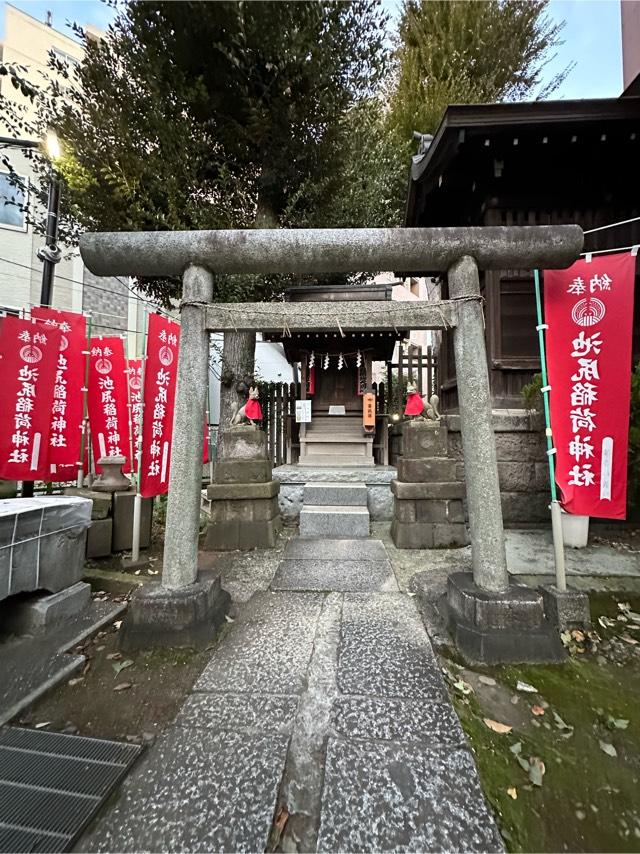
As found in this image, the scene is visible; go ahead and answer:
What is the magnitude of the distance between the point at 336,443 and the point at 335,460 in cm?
48

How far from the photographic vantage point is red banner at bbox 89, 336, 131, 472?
218 inches

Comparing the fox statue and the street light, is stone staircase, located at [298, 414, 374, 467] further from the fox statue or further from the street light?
the street light

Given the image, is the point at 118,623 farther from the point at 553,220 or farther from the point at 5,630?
the point at 553,220

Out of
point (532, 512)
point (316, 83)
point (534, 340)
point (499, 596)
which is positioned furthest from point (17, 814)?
point (316, 83)

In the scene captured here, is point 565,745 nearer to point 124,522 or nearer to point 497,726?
point 497,726

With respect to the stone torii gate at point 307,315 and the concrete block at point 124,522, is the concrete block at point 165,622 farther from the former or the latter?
the concrete block at point 124,522

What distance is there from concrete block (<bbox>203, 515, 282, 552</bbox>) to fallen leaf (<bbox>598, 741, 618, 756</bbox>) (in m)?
4.16

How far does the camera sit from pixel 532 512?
5.96 metres

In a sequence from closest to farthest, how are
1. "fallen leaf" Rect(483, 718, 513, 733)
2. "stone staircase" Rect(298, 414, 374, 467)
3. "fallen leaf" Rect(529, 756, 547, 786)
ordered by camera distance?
"fallen leaf" Rect(529, 756, 547, 786) → "fallen leaf" Rect(483, 718, 513, 733) → "stone staircase" Rect(298, 414, 374, 467)

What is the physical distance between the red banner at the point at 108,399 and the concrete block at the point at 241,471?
1.48 meters

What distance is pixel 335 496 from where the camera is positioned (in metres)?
6.63

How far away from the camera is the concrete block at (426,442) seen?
5598mm

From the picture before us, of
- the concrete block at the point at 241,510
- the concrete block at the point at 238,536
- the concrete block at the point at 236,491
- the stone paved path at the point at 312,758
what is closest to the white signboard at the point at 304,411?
the concrete block at the point at 236,491

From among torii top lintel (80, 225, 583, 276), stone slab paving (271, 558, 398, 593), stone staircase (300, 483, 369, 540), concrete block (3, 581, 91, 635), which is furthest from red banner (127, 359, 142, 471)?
stone staircase (300, 483, 369, 540)
